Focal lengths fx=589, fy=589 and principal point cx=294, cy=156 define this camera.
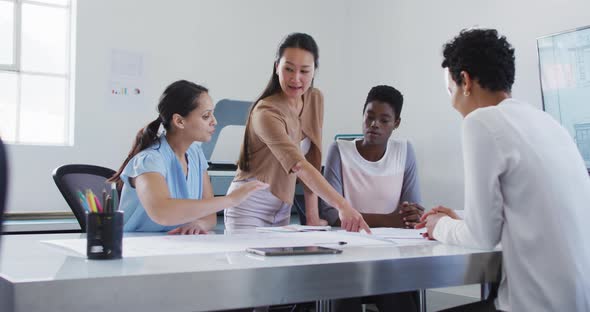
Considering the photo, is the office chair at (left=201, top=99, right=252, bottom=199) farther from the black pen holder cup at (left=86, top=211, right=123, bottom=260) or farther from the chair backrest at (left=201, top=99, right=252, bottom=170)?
the black pen holder cup at (left=86, top=211, right=123, bottom=260)

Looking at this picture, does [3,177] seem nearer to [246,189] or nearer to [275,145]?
[246,189]

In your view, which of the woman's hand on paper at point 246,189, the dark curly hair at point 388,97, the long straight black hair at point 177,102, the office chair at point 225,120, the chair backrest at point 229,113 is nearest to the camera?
the woman's hand on paper at point 246,189

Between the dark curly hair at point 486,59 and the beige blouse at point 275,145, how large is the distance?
1.97ft

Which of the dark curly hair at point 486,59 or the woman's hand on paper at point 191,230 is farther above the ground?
the dark curly hair at point 486,59

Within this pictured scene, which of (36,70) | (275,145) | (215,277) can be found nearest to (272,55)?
(36,70)

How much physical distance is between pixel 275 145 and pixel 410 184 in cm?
66

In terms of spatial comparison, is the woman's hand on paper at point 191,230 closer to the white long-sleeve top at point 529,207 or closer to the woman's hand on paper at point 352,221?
the woman's hand on paper at point 352,221

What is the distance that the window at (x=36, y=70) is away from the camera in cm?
319

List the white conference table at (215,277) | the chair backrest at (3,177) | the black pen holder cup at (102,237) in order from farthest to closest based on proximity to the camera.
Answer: the black pen holder cup at (102,237)
the white conference table at (215,277)
the chair backrest at (3,177)

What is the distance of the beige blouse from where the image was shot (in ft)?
5.56

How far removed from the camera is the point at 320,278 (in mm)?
830

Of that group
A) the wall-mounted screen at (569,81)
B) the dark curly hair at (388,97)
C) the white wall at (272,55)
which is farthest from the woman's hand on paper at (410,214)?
the white wall at (272,55)

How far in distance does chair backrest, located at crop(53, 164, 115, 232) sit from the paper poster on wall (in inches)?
56.4

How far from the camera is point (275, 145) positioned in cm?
171
